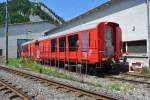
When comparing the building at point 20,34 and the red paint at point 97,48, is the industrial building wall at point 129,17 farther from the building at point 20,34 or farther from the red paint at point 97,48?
the building at point 20,34

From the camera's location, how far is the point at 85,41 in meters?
21.0

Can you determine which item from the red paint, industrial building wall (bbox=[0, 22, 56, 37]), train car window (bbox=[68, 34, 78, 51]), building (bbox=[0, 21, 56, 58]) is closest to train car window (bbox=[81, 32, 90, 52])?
the red paint

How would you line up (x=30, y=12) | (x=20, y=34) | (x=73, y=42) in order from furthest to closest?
(x=30, y=12), (x=20, y=34), (x=73, y=42)

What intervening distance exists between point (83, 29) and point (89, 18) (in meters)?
11.1

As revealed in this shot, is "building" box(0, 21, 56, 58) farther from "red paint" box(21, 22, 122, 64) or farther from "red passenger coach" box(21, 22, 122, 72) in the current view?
"red paint" box(21, 22, 122, 64)

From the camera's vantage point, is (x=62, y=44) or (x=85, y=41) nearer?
(x=85, y=41)

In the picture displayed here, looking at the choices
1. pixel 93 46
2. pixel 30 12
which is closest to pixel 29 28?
pixel 93 46

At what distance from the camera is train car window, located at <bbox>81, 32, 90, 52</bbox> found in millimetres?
20594

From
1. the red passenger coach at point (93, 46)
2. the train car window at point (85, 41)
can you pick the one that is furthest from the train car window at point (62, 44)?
the train car window at point (85, 41)

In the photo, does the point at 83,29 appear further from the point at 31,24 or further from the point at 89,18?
the point at 31,24

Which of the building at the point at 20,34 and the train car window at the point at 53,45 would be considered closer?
the train car window at the point at 53,45

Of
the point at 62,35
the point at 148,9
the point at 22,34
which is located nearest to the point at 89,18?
the point at 62,35

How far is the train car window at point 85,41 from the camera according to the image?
20.6m

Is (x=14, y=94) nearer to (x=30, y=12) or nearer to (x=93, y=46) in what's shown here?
(x=93, y=46)
